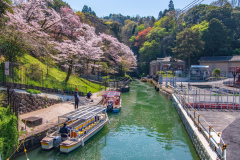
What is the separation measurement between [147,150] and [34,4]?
27.7 metres

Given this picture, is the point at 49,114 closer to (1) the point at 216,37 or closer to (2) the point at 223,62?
(2) the point at 223,62

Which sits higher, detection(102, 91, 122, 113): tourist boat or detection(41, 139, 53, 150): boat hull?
detection(102, 91, 122, 113): tourist boat

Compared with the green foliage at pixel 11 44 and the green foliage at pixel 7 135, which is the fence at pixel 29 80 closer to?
the green foliage at pixel 11 44

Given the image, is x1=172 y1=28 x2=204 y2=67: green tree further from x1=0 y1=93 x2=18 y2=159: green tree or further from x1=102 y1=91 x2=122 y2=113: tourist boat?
x1=0 y1=93 x2=18 y2=159: green tree

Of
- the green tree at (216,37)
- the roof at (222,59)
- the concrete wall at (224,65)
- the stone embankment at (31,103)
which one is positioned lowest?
the stone embankment at (31,103)

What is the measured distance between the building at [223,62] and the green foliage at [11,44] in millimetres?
50031

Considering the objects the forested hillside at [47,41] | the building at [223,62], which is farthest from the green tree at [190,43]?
the forested hillside at [47,41]

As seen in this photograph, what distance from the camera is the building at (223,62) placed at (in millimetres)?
51606

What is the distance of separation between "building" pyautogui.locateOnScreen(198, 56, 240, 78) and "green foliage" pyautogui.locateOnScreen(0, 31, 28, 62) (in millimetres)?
50031

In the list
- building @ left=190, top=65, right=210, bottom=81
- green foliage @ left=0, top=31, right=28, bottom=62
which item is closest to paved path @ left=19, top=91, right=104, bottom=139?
green foliage @ left=0, top=31, right=28, bottom=62

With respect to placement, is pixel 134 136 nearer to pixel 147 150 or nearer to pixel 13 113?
pixel 147 150

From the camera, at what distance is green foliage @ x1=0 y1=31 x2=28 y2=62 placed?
18781mm

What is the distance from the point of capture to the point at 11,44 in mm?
19141

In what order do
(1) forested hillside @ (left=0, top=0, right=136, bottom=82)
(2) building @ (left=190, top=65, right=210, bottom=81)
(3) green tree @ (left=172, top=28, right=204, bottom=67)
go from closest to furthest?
(1) forested hillside @ (left=0, top=0, right=136, bottom=82) < (2) building @ (left=190, top=65, right=210, bottom=81) < (3) green tree @ (left=172, top=28, right=204, bottom=67)
